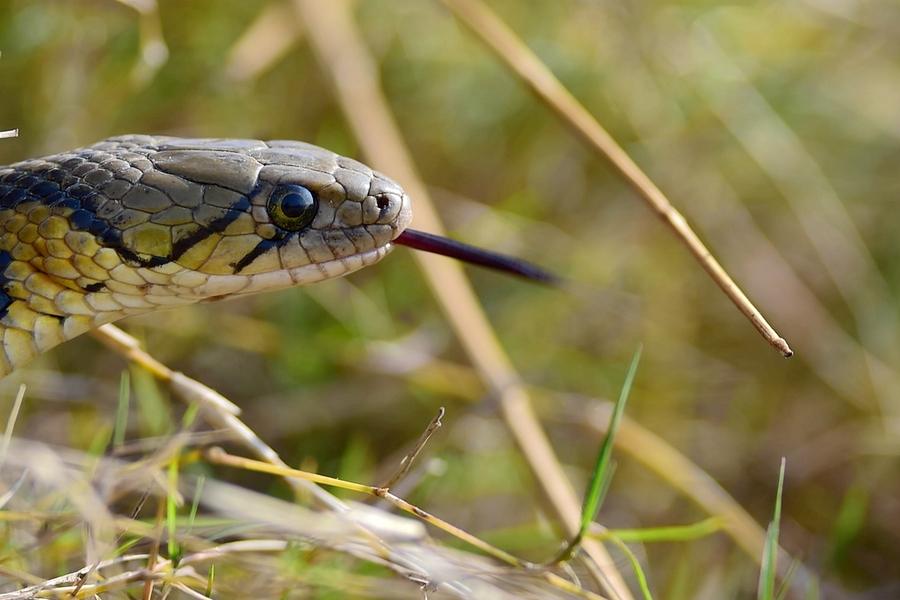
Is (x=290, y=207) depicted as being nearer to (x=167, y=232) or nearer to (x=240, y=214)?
(x=240, y=214)

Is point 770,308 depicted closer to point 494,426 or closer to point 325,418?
point 494,426

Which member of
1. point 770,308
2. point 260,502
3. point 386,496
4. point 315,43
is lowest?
point 770,308

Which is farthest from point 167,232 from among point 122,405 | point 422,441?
point 422,441

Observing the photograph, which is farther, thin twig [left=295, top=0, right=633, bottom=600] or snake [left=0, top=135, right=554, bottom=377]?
thin twig [left=295, top=0, right=633, bottom=600]

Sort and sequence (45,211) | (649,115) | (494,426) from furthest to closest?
(649,115) < (494,426) < (45,211)

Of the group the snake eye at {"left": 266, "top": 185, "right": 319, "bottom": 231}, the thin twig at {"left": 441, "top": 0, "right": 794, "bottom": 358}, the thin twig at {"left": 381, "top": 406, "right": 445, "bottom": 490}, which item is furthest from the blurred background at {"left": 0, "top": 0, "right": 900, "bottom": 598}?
the thin twig at {"left": 381, "top": 406, "right": 445, "bottom": 490}

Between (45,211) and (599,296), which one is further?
(599,296)

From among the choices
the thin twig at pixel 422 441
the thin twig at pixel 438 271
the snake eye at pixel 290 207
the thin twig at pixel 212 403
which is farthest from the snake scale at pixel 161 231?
the thin twig at pixel 438 271

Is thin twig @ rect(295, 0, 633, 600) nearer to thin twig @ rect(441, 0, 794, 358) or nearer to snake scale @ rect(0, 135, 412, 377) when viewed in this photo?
thin twig @ rect(441, 0, 794, 358)

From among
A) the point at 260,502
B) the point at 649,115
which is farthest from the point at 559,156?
the point at 260,502
